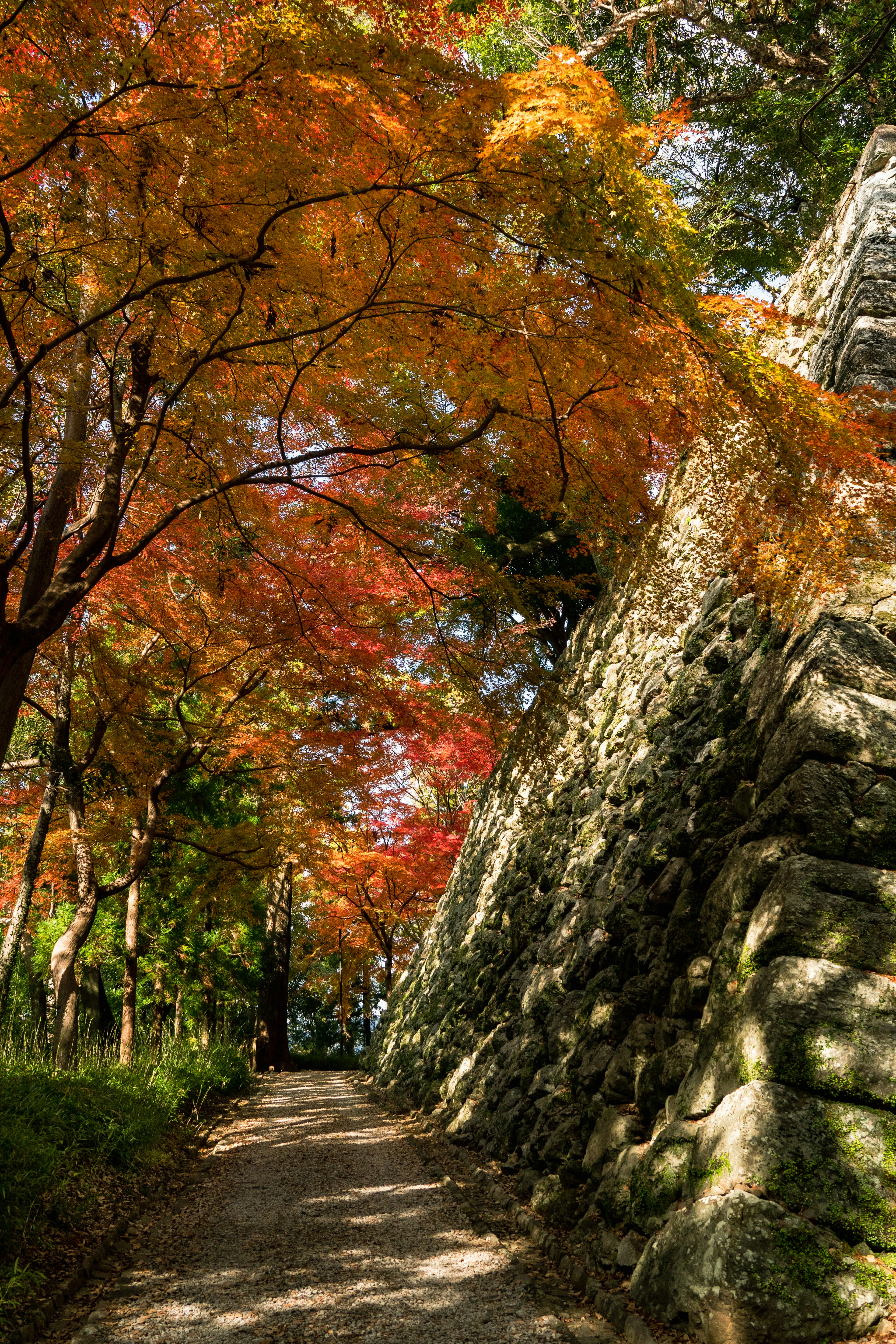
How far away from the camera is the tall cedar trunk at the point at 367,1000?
27328 mm

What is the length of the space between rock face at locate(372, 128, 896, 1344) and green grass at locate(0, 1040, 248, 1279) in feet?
9.15

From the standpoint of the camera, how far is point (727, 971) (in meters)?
4.03

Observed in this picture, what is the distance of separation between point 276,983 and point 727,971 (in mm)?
15370

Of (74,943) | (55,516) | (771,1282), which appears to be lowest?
(771,1282)

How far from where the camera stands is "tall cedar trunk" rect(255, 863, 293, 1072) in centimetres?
1762

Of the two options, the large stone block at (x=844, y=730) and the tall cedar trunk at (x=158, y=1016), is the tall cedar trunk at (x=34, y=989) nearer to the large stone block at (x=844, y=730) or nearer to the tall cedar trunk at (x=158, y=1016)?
the tall cedar trunk at (x=158, y=1016)

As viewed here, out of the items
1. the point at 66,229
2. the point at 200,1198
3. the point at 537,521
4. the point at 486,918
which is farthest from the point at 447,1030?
the point at 66,229

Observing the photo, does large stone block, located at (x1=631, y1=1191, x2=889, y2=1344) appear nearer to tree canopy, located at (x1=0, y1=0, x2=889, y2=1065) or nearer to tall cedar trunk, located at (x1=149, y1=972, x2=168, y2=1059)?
tree canopy, located at (x1=0, y1=0, x2=889, y2=1065)

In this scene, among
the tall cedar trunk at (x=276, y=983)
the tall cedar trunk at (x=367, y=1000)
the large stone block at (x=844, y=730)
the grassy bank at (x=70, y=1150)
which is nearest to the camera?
the large stone block at (x=844, y=730)

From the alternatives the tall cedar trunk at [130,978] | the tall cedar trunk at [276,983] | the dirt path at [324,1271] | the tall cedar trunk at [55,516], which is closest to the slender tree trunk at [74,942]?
the tall cedar trunk at [130,978]

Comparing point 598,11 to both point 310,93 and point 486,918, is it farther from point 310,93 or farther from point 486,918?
point 486,918

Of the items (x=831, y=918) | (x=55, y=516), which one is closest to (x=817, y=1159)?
(x=831, y=918)

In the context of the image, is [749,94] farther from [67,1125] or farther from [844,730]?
[67,1125]

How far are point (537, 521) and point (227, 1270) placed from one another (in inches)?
387
